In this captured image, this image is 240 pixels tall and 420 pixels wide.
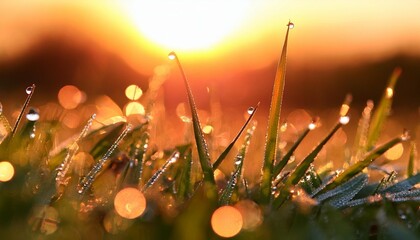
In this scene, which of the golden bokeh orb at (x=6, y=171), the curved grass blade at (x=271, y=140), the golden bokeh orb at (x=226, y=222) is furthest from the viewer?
the curved grass blade at (x=271, y=140)

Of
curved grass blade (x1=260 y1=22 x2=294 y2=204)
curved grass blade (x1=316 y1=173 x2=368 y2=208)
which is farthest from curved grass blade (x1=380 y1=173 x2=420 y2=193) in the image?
curved grass blade (x1=260 y1=22 x2=294 y2=204)

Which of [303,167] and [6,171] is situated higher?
[303,167]

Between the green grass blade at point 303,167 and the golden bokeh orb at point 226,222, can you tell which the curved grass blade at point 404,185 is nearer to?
the green grass blade at point 303,167

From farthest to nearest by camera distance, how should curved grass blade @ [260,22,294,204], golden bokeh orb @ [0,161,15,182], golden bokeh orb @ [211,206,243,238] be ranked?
curved grass blade @ [260,22,294,204] → golden bokeh orb @ [0,161,15,182] → golden bokeh orb @ [211,206,243,238]

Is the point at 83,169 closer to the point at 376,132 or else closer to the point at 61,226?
the point at 61,226

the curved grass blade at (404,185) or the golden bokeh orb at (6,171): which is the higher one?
the curved grass blade at (404,185)

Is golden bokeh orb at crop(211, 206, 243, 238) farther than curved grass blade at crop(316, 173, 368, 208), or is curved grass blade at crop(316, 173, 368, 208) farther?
A: curved grass blade at crop(316, 173, 368, 208)

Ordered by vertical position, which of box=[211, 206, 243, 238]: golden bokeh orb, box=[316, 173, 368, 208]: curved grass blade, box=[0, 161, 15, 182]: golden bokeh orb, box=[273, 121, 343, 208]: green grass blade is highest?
box=[273, 121, 343, 208]: green grass blade

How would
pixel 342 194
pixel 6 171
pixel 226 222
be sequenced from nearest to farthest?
pixel 226 222 < pixel 6 171 < pixel 342 194

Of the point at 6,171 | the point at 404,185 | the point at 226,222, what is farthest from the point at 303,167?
the point at 6,171

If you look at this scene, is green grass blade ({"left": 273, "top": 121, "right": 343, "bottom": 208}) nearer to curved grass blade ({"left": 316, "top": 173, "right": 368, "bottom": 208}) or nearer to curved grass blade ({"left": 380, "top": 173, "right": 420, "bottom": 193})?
curved grass blade ({"left": 316, "top": 173, "right": 368, "bottom": 208})

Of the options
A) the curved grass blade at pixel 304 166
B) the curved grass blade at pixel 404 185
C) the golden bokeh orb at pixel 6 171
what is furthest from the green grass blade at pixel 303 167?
the golden bokeh orb at pixel 6 171

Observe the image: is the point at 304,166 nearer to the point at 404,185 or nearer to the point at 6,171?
the point at 404,185

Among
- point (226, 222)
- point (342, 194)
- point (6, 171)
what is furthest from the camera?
point (342, 194)
